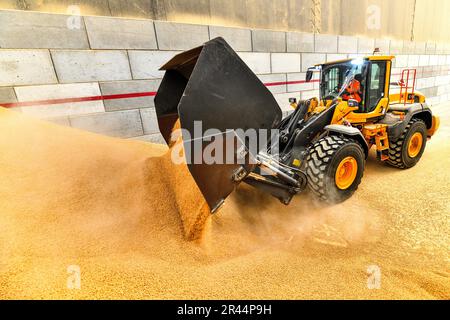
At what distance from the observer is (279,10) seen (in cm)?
565

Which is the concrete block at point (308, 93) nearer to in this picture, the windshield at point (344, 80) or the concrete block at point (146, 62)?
the windshield at point (344, 80)

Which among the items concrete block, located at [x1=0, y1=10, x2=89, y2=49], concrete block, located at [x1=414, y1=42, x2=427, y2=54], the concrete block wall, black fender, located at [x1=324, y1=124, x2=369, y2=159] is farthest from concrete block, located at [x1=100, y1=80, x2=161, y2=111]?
concrete block, located at [x1=414, y1=42, x2=427, y2=54]

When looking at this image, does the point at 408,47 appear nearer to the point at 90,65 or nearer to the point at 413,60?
the point at 413,60

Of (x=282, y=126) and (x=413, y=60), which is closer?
(x=282, y=126)

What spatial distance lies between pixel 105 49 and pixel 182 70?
6.52ft

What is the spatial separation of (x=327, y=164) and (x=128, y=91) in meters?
3.59

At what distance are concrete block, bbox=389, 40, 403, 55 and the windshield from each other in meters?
6.94

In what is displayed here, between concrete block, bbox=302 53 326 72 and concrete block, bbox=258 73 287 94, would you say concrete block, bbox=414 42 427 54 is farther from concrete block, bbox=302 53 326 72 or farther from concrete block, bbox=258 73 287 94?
concrete block, bbox=258 73 287 94

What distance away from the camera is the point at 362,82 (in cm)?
342

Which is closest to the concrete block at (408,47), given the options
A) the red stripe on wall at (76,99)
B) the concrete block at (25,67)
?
the red stripe on wall at (76,99)

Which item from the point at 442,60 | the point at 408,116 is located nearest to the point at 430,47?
the point at 442,60

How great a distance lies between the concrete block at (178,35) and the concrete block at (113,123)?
1447 millimetres

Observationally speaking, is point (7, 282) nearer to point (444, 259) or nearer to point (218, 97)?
point (218, 97)
